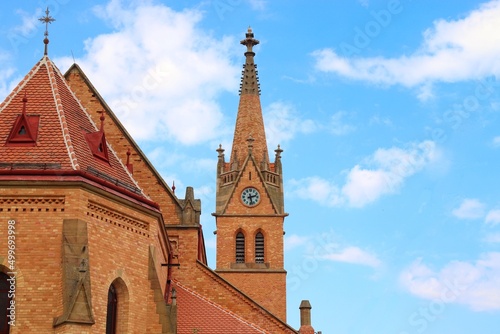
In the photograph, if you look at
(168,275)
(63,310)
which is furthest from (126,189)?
(168,275)

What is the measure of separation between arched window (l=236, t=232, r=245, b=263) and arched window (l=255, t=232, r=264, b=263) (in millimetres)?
1048

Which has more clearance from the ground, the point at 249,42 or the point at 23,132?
the point at 249,42

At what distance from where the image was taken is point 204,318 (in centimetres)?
2930

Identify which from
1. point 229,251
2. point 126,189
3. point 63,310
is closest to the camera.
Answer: point 63,310

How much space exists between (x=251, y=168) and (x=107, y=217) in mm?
47586

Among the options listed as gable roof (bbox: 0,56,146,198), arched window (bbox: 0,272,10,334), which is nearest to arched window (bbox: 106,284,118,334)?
arched window (bbox: 0,272,10,334)

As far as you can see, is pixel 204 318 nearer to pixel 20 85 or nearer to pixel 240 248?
pixel 20 85

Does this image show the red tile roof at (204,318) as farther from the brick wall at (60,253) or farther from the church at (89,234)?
the brick wall at (60,253)

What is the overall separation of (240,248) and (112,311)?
148ft

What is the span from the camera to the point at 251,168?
71.4 meters

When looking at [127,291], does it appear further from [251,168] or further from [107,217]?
[251,168]

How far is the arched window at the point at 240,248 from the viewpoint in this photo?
225ft

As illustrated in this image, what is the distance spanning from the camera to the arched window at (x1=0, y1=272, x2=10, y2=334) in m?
22.1

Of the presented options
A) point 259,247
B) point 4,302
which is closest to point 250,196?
point 259,247
